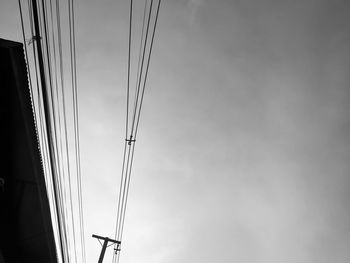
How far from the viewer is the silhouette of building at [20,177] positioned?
5855mm

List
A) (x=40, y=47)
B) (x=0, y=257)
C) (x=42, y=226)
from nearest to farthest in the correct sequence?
(x=40, y=47), (x=0, y=257), (x=42, y=226)

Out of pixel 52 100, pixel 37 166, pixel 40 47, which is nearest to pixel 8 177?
pixel 37 166

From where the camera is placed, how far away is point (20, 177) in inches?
266

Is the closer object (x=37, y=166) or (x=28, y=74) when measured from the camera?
A: (x=28, y=74)

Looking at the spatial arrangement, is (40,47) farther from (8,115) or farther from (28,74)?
(8,115)

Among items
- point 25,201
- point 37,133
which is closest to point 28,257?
point 25,201

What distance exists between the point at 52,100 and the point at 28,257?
218 inches

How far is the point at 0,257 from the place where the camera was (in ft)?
20.9

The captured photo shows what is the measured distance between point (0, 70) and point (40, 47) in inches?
94.6

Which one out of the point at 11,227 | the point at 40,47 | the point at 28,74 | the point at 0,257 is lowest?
the point at 0,257

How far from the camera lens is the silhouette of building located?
5855 mm

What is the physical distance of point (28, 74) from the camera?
19.2 feet

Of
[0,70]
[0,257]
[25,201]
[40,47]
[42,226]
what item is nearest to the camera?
[40,47]

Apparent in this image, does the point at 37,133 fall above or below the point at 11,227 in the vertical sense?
above
